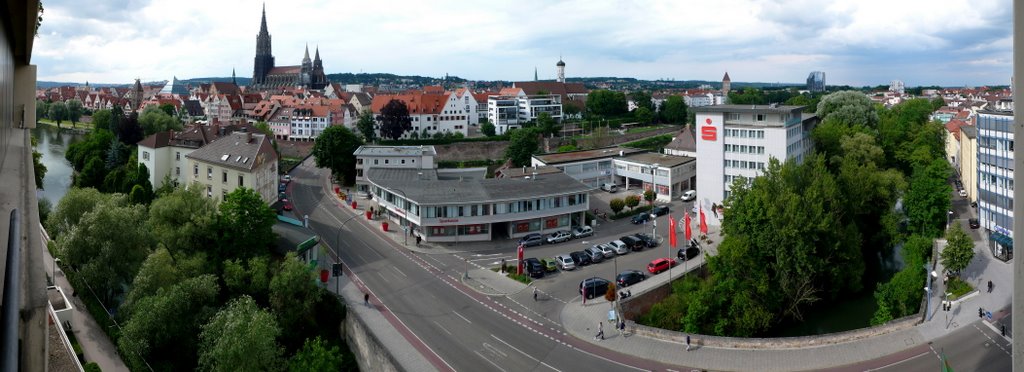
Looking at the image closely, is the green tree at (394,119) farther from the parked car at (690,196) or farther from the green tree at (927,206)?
the green tree at (927,206)

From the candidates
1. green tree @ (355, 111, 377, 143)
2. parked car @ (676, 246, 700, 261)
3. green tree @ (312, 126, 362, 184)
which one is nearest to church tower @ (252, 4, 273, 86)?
green tree @ (355, 111, 377, 143)

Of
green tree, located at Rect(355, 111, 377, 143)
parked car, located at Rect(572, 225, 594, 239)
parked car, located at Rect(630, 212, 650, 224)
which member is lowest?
parked car, located at Rect(572, 225, 594, 239)

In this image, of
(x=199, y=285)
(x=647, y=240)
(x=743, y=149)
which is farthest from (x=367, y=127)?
(x=199, y=285)

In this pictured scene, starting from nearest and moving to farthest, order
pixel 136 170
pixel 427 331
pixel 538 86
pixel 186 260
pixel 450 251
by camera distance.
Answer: pixel 427 331
pixel 186 260
pixel 450 251
pixel 136 170
pixel 538 86

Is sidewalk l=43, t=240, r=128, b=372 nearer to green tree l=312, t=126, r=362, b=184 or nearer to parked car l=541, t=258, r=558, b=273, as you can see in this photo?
parked car l=541, t=258, r=558, b=273

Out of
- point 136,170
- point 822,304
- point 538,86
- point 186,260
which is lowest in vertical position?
point 822,304

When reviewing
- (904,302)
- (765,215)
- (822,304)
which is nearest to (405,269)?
(765,215)

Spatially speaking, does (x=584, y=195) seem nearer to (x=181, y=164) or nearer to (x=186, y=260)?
(x=186, y=260)
